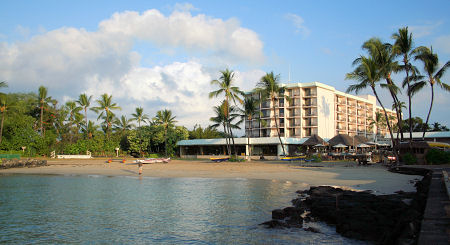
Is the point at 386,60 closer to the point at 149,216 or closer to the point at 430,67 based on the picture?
the point at 430,67

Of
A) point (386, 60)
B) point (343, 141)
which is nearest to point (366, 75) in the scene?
point (386, 60)

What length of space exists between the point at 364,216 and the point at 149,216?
7087 mm

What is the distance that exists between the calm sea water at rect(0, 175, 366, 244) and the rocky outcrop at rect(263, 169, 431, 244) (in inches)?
18.4

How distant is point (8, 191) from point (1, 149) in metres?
38.8

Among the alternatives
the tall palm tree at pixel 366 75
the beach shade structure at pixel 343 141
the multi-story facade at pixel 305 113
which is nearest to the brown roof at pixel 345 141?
the beach shade structure at pixel 343 141

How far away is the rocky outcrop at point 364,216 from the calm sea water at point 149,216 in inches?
18.4

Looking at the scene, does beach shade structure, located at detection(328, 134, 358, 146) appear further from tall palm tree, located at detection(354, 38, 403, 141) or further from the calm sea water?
the calm sea water

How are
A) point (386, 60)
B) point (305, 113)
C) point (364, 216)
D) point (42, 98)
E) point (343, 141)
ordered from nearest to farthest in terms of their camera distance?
point (364, 216)
point (386, 60)
point (343, 141)
point (42, 98)
point (305, 113)

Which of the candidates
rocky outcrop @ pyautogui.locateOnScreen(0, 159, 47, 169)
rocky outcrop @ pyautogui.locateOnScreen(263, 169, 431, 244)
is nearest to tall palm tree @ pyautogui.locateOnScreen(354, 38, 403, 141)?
rocky outcrop @ pyautogui.locateOnScreen(263, 169, 431, 244)

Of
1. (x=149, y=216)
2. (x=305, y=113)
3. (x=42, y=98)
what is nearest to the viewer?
(x=149, y=216)

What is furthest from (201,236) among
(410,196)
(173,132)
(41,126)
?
(41,126)

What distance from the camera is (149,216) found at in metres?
12.1

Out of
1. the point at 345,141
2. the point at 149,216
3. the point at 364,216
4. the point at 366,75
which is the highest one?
the point at 366,75

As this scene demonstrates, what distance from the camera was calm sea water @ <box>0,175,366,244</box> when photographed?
Result: 9.18 metres
